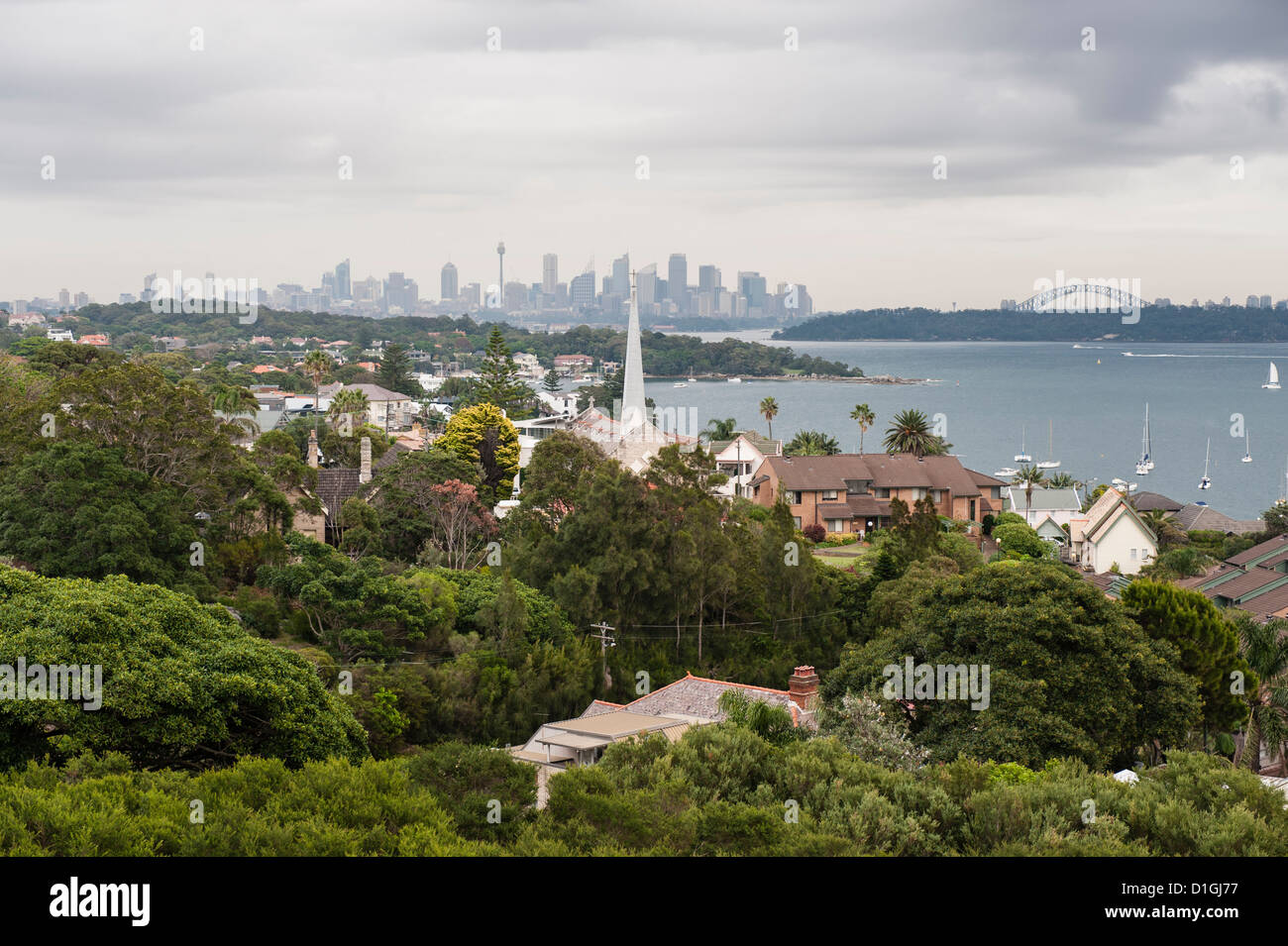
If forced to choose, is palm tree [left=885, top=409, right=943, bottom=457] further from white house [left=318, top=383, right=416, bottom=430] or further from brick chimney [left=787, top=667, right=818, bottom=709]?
white house [left=318, top=383, right=416, bottom=430]

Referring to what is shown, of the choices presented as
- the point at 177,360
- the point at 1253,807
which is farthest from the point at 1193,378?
the point at 1253,807

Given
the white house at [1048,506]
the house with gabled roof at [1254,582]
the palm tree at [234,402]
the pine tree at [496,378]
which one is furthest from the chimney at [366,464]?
the white house at [1048,506]

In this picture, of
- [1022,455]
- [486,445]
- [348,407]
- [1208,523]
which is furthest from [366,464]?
[1022,455]

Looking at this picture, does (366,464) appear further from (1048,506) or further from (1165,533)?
(1048,506)

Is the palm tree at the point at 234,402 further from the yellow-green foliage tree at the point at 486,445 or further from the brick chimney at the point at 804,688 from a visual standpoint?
the brick chimney at the point at 804,688

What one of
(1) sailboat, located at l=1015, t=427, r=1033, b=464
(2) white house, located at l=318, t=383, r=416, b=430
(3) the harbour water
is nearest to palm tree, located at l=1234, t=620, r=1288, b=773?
(3) the harbour water
